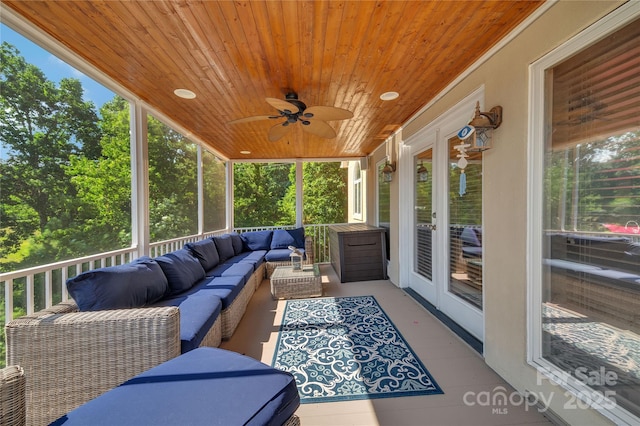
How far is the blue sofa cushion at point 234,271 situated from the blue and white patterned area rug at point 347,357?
0.72 metres

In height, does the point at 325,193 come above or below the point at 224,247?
above

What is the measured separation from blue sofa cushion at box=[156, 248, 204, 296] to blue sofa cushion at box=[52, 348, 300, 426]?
56.5 inches

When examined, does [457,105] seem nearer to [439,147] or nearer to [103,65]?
[439,147]

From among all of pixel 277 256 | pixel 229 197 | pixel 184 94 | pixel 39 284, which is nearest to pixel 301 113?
pixel 184 94

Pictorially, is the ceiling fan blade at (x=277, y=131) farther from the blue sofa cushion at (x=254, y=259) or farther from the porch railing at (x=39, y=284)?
the porch railing at (x=39, y=284)

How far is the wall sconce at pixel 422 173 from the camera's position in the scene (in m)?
3.26

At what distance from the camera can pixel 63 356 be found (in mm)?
1400

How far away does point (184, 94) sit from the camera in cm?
266

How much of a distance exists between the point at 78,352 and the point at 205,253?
207 cm

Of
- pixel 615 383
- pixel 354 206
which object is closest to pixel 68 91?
pixel 615 383

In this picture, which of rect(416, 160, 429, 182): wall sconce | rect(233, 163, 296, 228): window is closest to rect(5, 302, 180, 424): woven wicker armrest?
rect(416, 160, 429, 182): wall sconce

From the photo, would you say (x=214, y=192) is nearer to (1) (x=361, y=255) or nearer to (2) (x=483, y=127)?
(1) (x=361, y=255)

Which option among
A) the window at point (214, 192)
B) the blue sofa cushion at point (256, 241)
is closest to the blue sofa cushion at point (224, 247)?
the blue sofa cushion at point (256, 241)

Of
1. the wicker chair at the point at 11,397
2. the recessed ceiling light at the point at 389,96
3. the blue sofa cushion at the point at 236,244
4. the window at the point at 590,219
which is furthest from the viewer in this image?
the blue sofa cushion at the point at 236,244
